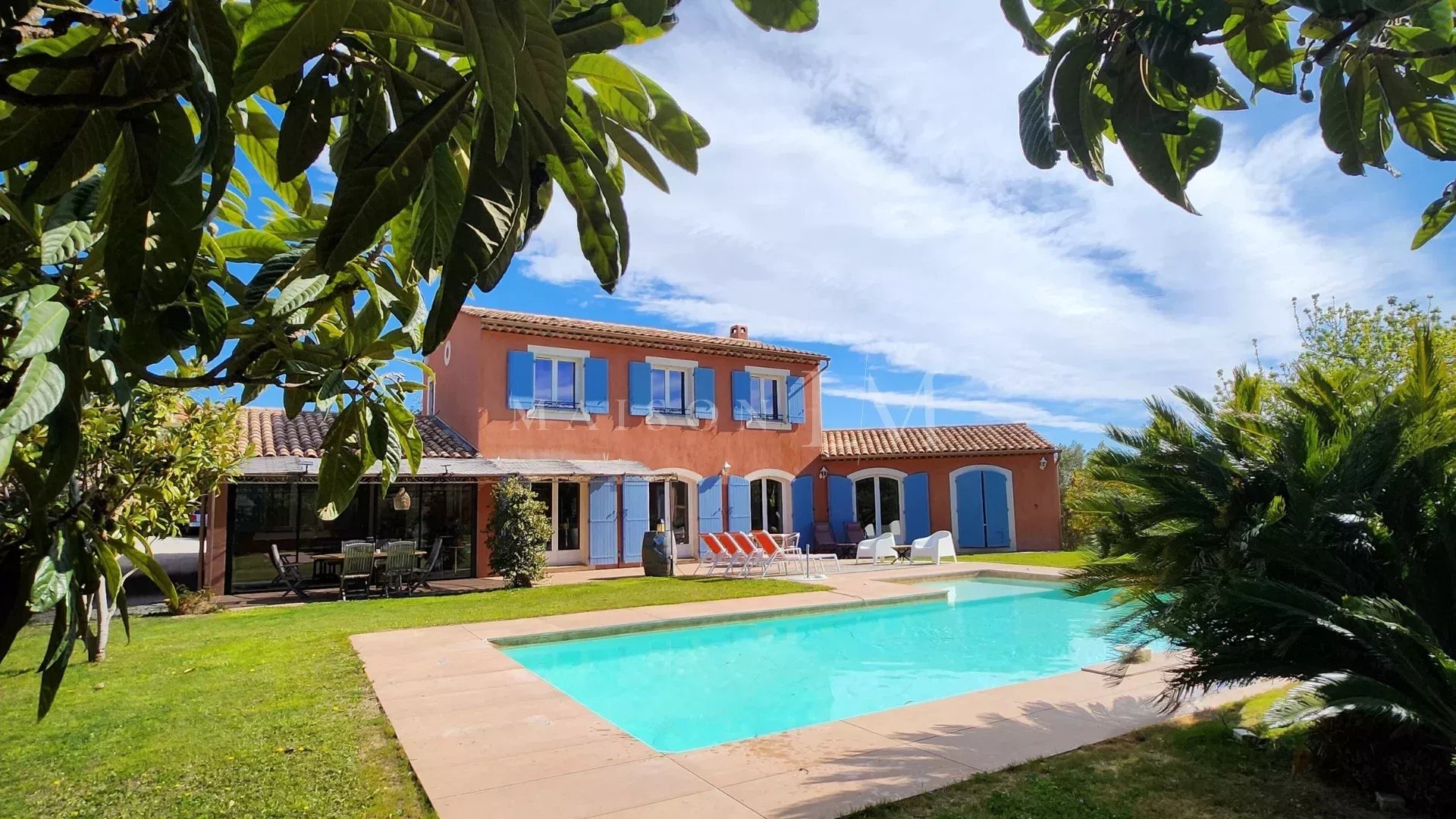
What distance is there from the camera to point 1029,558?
21031mm

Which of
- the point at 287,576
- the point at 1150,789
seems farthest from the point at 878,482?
the point at 1150,789

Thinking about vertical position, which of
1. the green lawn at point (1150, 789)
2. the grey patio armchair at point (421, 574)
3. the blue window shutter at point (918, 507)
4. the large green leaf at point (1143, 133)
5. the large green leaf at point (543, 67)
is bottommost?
the green lawn at point (1150, 789)

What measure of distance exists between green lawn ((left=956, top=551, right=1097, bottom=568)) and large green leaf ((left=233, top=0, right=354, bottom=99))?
1911cm

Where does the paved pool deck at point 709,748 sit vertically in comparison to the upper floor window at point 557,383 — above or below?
below

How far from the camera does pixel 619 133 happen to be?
1307mm

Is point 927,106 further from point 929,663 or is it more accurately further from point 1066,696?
point 929,663

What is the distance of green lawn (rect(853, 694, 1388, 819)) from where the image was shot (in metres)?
4.26

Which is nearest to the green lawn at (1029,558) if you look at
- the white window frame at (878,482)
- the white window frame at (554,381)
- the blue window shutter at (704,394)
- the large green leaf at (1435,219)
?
the white window frame at (878,482)

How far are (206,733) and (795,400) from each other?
19.1 metres

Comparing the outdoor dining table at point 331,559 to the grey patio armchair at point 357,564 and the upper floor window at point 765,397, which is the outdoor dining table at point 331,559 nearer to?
the grey patio armchair at point 357,564

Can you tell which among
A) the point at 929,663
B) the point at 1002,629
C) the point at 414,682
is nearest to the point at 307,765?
the point at 414,682

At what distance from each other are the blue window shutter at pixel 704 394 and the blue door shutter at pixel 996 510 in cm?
846

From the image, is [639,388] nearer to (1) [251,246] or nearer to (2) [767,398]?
(2) [767,398]

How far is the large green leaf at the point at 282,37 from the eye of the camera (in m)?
0.76
